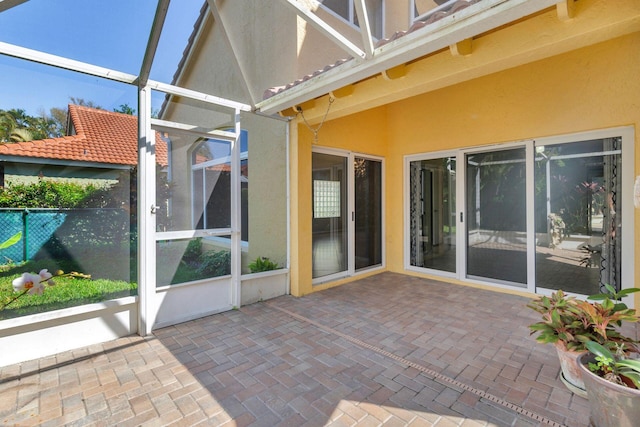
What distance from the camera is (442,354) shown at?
3219mm

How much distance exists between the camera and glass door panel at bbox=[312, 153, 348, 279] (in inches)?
220

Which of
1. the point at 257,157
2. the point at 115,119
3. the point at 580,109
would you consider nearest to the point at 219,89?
the point at 257,157

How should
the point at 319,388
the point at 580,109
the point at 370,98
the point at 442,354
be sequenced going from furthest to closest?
the point at 580,109
the point at 370,98
the point at 442,354
the point at 319,388

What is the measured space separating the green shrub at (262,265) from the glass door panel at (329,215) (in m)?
0.81

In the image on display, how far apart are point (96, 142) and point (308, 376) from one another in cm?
358

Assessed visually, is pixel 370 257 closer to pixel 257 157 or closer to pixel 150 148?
pixel 257 157

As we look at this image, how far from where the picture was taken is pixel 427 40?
2.80 metres

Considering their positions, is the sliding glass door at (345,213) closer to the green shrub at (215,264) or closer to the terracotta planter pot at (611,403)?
the green shrub at (215,264)

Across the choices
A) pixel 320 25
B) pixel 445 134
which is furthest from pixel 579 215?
pixel 320 25

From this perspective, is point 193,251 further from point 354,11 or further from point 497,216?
point 354,11

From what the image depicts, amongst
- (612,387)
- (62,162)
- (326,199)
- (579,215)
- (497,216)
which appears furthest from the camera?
(326,199)

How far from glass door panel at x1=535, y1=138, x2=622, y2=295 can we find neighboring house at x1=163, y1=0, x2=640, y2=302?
19 mm

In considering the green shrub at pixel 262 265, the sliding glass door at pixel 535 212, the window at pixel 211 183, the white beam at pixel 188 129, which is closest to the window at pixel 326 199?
the green shrub at pixel 262 265

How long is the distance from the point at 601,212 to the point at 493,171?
161cm
